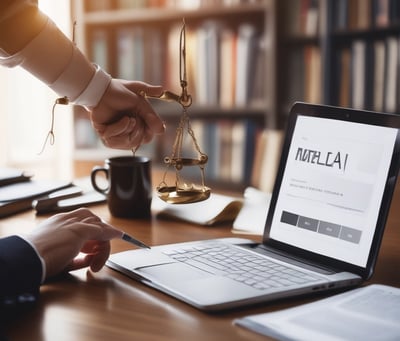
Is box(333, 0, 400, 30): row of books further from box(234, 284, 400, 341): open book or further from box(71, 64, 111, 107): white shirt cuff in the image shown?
box(234, 284, 400, 341): open book

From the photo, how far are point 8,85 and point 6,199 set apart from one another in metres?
1.90

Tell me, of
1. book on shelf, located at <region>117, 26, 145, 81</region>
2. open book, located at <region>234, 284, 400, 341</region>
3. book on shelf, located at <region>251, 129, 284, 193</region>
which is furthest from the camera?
book on shelf, located at <region>117, 26, 145, 81</region>

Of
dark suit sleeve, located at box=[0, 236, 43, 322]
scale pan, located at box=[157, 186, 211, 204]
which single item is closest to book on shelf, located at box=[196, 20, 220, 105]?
scale pan, located at box=[157, 186, 211, 204]

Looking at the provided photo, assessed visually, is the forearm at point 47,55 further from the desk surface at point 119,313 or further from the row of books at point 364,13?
the row of books at point 364,13

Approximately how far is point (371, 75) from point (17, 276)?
7.10 ft

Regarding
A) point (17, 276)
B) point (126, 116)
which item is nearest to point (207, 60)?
point (126, 116)

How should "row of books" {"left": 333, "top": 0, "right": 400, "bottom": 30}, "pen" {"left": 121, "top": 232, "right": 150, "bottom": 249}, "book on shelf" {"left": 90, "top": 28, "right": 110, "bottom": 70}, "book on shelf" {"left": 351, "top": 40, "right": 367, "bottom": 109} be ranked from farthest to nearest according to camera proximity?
1. "book on shelf" {"left": 90, "top": 28, "right": 110, "bottom": 70}
2. "book on shelf" {"left": 351, "top": 40, "right": 367, "bottom": 109}
3. "row of books" {"left": 333, "top": 0, "right": 400, "bottom": 30}
4. "pen" {"left": 121, "top": 232, "right": 150, "bottom": 249}

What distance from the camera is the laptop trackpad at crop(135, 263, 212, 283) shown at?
95cm

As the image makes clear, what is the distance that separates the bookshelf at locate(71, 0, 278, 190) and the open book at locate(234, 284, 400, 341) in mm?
2115

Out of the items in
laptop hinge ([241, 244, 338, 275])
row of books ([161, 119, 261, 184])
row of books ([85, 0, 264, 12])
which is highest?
row of books ([85, 0, 264, 12])

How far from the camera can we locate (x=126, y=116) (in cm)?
144

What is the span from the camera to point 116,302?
89cm

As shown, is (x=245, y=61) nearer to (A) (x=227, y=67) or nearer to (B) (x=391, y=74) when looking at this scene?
(A) (x=227, y=67)

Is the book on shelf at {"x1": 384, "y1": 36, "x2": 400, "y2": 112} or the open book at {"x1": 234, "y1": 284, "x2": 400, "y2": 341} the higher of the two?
the book on shelf at {"x1": 384, "y1": 36, "x2": 400, "y2": 112}
